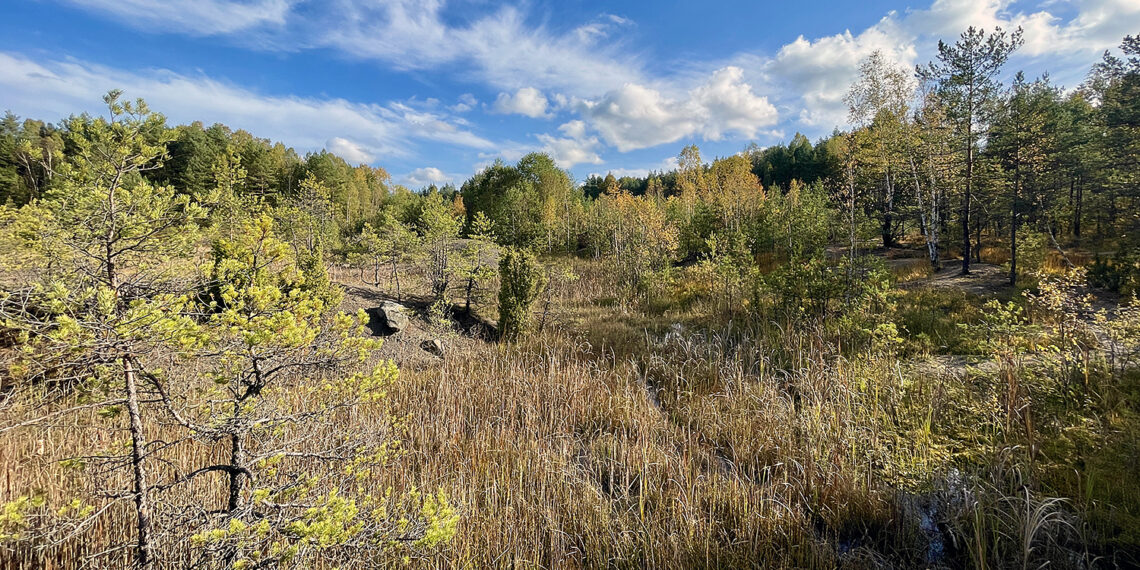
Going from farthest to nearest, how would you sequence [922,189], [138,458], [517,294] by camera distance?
[922,189], [517,294], [138,458]

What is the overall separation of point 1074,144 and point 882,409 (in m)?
14.8

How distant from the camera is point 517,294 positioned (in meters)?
7.55

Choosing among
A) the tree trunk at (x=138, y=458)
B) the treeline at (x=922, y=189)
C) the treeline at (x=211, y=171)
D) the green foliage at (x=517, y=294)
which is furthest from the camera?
the treeline at (x=211, y=171)

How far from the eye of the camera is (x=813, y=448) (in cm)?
307

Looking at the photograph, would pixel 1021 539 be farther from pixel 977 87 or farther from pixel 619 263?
pixel 977 87

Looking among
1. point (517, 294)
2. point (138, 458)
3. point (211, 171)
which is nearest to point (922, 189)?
point (517, 294)

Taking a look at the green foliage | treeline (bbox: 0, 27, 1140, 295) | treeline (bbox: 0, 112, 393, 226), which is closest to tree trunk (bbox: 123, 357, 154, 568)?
treeline (bbox: 0, 27, 1140, 295)

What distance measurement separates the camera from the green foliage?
7500 millimetres

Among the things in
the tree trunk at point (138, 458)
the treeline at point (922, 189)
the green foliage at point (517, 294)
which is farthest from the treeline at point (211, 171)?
the tree trunk at point (138, 458)

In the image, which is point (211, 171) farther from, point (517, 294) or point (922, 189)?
point (922, 189)

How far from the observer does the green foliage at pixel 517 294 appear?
24.6ft

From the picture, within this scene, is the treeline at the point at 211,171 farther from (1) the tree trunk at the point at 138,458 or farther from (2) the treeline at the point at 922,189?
(1) the tree trunk at the point at 138,458

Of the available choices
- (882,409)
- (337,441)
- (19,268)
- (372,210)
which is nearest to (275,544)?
(337,441)

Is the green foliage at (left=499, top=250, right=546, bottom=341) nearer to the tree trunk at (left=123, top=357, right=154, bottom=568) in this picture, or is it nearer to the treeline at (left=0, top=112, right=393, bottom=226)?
the tree trunk at (left=123, top=357, right=154, bottom=568)
